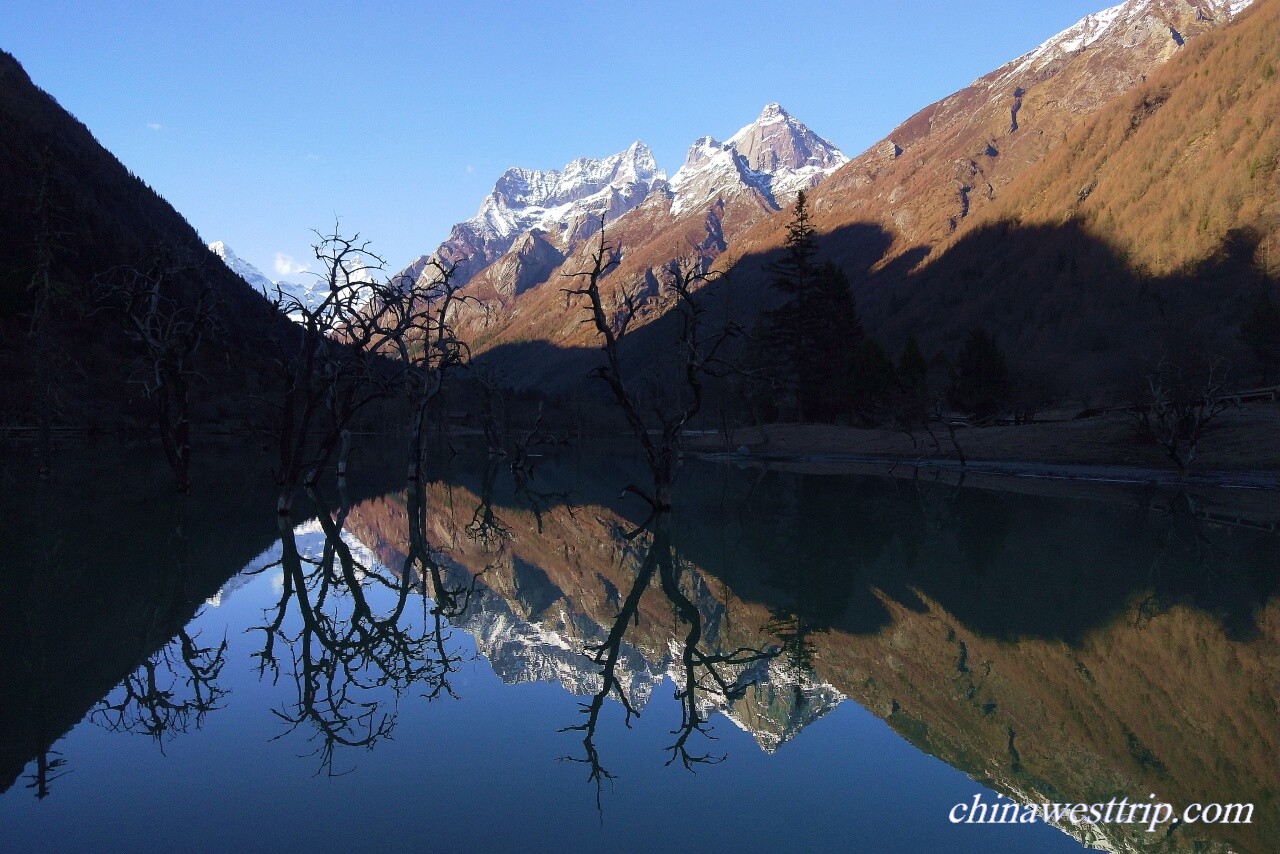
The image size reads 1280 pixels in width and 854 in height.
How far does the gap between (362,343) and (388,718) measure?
16455 mm

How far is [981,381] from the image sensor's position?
59.1 meters

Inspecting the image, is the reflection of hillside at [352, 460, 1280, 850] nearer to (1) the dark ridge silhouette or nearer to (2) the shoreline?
(2) the shoreline

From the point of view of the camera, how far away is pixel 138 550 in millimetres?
15906

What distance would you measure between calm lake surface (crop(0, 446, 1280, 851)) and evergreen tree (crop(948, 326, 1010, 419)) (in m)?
41.8

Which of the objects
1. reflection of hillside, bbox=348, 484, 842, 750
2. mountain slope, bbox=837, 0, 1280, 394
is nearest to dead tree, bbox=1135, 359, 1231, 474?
mountain slope, bbox=837, 0, 1280, 394

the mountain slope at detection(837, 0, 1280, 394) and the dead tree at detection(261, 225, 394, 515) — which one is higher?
the mountain slope at detection(837, 0, 1280, 394)

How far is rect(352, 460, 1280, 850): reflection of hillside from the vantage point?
7.01 meters

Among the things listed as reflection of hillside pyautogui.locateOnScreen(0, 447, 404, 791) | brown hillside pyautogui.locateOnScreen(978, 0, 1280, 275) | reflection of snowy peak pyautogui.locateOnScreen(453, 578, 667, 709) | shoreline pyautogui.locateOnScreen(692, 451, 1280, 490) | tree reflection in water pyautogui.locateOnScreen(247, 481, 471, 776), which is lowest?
A: reflection of hillside pyautogui.locateOnScreen(0, 447, 404, 791)

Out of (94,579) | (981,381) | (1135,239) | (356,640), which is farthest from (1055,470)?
(1135,239)

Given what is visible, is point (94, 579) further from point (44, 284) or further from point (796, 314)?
point (796, 314)

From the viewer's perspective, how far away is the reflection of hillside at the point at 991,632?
701 centimetres

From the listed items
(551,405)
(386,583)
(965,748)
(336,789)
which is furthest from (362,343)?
(551,405)

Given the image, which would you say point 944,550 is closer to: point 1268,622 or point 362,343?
point 1268,622

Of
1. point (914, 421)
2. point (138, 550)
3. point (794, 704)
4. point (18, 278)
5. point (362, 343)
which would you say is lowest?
point (138, 550)
